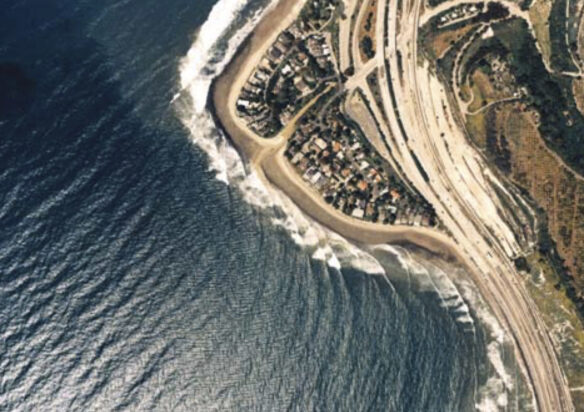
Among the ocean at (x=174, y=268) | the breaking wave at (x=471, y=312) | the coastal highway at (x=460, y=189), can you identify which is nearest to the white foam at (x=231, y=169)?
the ocean at (x=174, y=268)

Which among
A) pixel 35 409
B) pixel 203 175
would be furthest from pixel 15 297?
pixel 203 175

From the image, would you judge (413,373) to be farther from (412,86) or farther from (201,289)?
(412,86)

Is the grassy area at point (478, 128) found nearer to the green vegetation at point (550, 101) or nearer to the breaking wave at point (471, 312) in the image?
the green vegetation at point (550, 101)

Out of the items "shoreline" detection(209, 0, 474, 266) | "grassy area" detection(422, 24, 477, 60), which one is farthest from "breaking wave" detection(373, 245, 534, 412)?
"grassy area" detection(422, 24, 477, 60)

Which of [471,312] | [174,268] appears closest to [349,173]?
[471,312]

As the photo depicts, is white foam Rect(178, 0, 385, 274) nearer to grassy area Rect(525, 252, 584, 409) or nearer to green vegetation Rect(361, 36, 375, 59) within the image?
green vegetation Rect(361, 36, 375, 59)

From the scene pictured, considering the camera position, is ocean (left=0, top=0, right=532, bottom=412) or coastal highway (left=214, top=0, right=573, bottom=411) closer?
ocean (left=0, top=0, right=532, bottom=412)

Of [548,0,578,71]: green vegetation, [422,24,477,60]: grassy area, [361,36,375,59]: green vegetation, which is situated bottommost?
[361,36,375,59]: green vegetation
